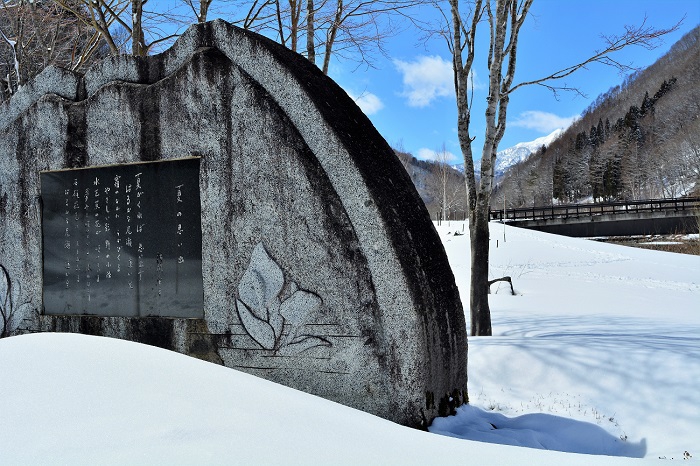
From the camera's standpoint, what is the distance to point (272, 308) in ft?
11.5

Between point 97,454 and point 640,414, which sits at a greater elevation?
point 97,454

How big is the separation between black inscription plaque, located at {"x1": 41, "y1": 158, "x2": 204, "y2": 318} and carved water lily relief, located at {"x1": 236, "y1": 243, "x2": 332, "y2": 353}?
0.45 metres

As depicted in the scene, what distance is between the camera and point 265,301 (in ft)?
11.6

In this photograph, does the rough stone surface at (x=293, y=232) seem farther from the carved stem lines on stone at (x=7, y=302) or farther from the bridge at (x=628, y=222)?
the bridge at (x=628, y=222)

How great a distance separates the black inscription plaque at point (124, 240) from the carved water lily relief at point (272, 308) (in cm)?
45

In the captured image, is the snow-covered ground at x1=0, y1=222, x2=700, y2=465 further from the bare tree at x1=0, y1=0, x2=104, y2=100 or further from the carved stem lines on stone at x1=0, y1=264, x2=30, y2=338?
the bare tree at x1=0, y1=0, x2=104, y2=100

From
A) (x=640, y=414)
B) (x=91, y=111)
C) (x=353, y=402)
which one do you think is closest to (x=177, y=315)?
(x=353, y=402)

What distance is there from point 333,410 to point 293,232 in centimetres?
122

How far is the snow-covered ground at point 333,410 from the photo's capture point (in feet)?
6.91

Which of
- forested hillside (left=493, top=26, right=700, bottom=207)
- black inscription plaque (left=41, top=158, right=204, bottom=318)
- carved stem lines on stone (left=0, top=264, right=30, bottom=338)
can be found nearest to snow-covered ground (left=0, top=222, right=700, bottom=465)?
black inscription plaque (left=41, top=158, right=204, bottom=318)

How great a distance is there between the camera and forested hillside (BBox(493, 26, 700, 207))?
57.7m

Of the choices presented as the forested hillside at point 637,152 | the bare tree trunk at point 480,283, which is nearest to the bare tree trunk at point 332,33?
the bare tree trunk at point 480,283

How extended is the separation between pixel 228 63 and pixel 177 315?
189cm

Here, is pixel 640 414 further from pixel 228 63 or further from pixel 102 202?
pixel 102 202
